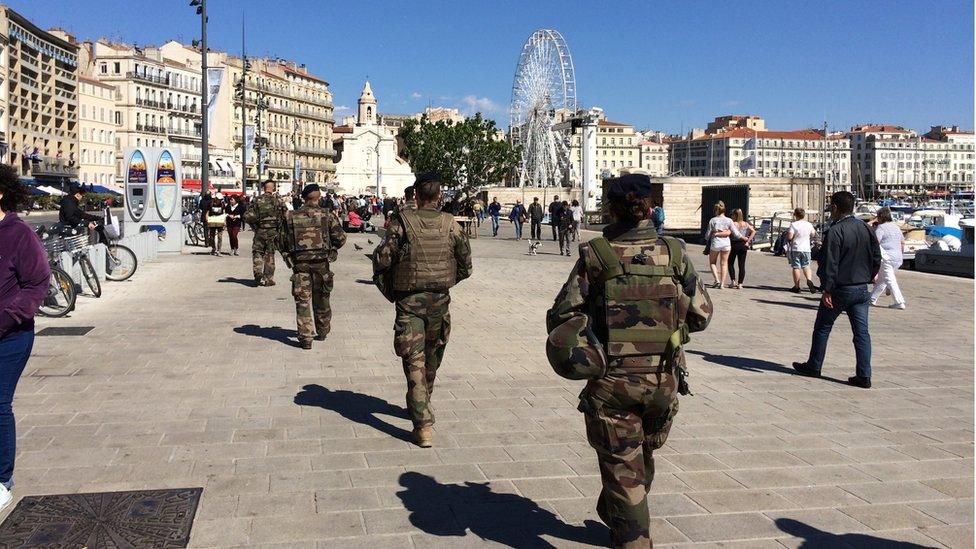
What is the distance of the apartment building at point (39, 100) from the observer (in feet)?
235

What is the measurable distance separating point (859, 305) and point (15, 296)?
6.89m

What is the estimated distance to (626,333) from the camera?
12.9ft

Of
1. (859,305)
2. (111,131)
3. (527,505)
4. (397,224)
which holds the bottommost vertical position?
(527,505)

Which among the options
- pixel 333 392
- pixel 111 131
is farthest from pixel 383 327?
pixel 111 131

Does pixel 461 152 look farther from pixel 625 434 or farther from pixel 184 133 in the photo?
pixel 625 434

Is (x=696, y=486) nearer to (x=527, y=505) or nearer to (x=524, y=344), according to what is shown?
(x=527, y=505)

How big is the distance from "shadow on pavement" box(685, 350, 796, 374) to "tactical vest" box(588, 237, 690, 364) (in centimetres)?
550

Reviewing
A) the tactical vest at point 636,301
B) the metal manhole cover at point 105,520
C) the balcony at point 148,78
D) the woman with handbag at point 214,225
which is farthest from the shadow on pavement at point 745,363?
the balcony at point 148,78

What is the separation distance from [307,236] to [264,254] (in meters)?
6.82

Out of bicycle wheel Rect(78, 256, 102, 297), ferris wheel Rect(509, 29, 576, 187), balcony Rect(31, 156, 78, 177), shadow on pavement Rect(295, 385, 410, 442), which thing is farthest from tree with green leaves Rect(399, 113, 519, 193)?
shadow on pavement Rect(295, 385, 410, 442)

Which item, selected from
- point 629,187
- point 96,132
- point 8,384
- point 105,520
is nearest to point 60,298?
point 8,384

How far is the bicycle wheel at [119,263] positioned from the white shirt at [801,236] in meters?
11.7

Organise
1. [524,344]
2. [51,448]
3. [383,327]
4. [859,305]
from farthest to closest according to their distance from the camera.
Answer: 1. [383,327]
2. [524,344]
3. [859,305]
4. [51,448]

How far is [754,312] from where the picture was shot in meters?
13.9
